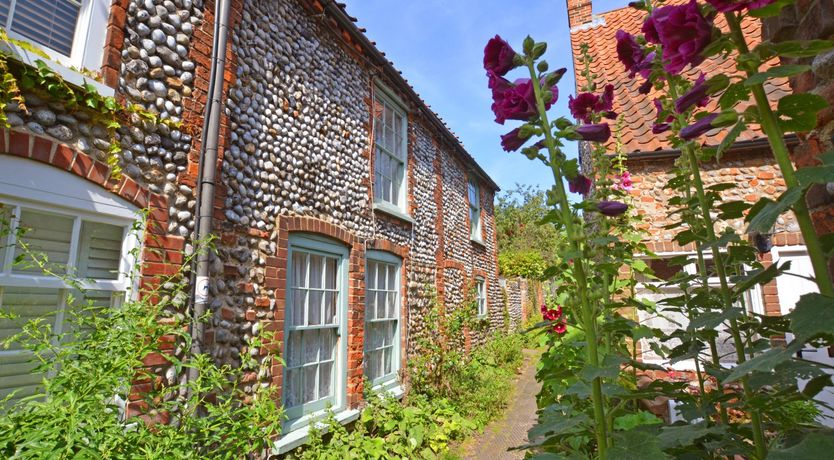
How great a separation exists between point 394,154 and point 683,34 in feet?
21.5

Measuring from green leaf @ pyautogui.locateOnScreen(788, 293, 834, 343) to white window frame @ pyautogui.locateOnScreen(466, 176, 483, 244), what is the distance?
33.7 feet

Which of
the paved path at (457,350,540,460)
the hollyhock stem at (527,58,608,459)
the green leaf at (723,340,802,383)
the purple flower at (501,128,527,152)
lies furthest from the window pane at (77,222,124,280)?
the paved path at (457,350,540,460)

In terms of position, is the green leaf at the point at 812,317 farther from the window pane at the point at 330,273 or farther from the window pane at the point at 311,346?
the window pane at the point at 330,273

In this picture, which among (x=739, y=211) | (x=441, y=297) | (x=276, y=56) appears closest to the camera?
(x=739, y=211)

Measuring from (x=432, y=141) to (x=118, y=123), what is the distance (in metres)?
6.64

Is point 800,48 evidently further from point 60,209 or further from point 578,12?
point 578,12

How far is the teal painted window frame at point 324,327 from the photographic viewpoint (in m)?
4.50

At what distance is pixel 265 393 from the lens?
359 centimetres

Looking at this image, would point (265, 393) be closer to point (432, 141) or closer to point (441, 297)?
point (441, 297)

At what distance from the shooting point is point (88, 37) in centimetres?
295

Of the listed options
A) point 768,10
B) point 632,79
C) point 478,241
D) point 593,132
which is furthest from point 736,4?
point 478,241

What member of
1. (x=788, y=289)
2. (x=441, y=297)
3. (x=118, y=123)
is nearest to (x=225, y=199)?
(x=118, y=123)

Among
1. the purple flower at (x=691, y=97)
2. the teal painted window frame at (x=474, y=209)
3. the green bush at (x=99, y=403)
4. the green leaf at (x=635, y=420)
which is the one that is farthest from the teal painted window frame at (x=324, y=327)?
the teal painted window frame at (x=474, y=209)

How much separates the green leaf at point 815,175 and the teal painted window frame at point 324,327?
437 cm
